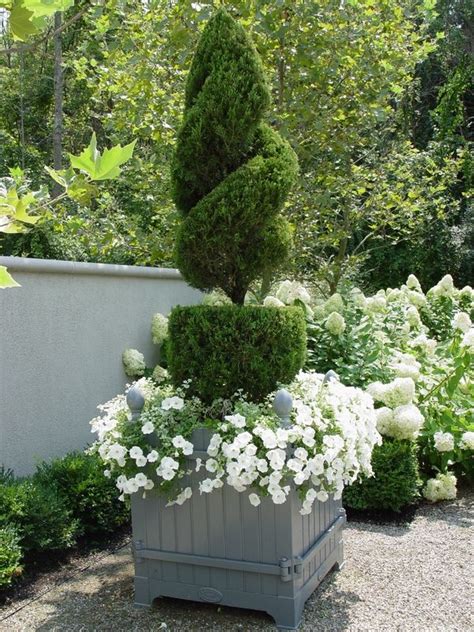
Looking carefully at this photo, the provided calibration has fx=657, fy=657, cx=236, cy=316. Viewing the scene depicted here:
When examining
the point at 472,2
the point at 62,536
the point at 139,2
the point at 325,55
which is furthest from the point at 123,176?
the point at 472,2

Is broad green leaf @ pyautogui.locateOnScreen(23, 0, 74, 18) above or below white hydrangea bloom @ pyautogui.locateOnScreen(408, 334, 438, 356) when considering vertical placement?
above

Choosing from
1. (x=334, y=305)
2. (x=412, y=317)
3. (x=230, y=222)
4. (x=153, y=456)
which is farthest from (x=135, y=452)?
(x=412, y=317)

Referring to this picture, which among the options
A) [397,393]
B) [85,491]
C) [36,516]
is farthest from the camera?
[397,393]

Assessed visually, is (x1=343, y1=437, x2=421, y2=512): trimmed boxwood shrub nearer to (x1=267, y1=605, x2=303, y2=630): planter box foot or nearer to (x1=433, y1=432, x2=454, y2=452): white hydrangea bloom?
(x1=433, y1=432, x2=454, y2=452): white hydrangea bloom

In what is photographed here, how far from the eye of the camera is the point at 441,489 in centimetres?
455

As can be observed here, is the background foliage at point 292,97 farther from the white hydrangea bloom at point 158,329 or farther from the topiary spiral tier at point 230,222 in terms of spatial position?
the topiary spiral tier at point 230,222

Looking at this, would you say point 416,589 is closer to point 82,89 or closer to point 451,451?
point 451,451

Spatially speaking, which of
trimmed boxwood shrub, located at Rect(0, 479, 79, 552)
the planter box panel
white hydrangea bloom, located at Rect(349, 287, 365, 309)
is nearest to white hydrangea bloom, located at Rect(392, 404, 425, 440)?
the planter box panel

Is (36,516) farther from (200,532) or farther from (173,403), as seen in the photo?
(173,403)

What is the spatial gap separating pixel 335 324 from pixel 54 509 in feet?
8.59

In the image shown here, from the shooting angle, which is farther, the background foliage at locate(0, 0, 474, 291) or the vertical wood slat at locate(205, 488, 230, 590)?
the background foliage at locate(0, 0, 474, 291)

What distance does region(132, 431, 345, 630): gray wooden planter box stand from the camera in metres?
2.88

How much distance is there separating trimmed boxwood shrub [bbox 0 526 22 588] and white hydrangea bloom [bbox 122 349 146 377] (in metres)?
2.13

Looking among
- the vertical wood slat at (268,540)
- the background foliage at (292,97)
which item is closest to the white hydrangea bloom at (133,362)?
the background foliage at (292,97)
